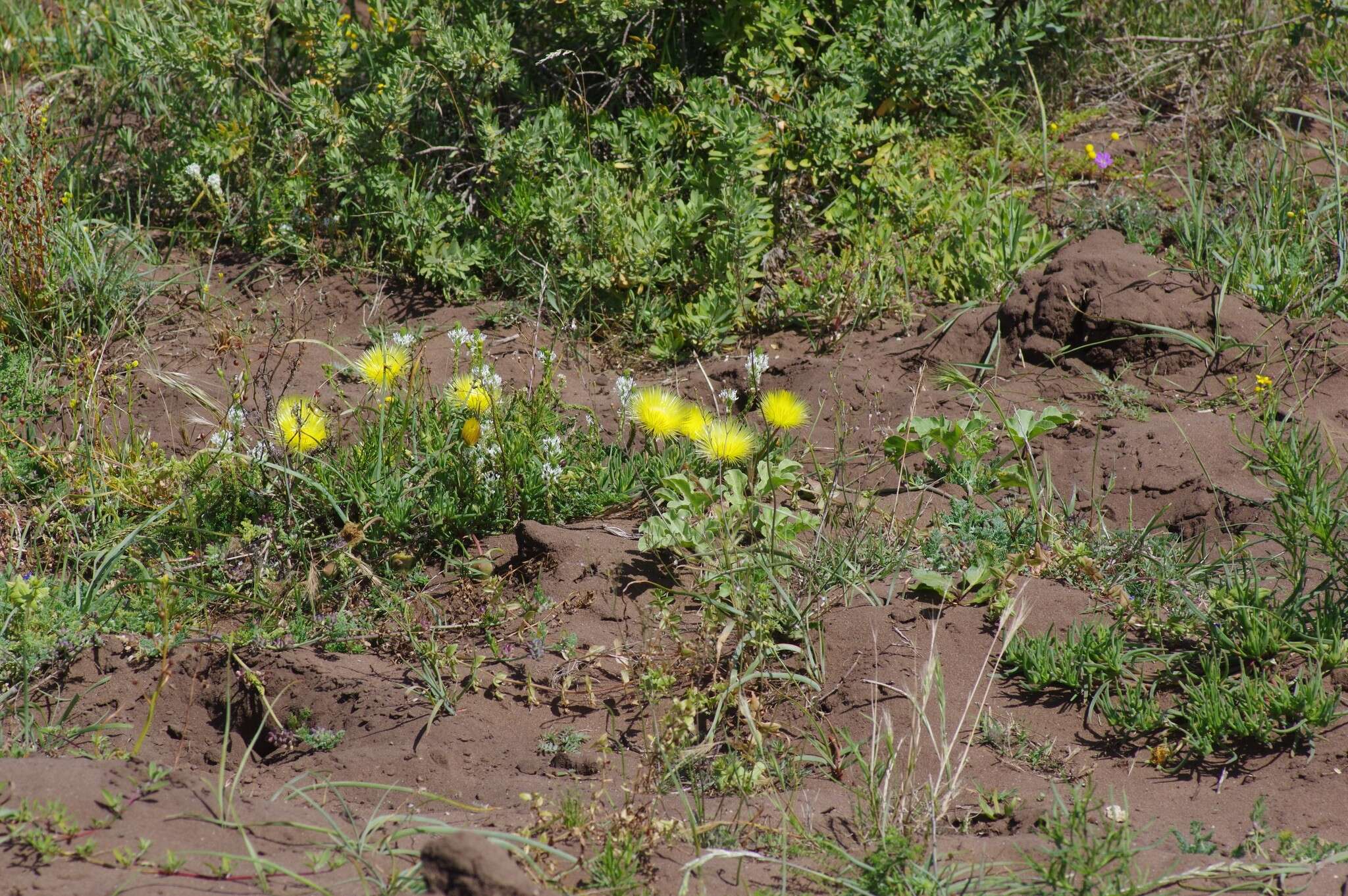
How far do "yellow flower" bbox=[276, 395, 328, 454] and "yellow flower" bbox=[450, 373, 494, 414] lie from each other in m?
0.44

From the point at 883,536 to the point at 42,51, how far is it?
5.62m

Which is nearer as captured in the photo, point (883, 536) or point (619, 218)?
point (883, 536)

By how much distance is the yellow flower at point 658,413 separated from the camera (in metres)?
3.56

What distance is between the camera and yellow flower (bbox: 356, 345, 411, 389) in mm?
3666

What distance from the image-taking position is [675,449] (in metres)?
3.95

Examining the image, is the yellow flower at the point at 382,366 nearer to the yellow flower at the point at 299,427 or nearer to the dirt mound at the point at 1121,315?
the yellow flower at the point at 299,427

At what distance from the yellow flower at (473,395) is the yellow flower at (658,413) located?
0.46 metres

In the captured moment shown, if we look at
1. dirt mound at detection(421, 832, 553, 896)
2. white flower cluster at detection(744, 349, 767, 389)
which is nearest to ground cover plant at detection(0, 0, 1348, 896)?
dirt mound at detection(421, 832, 553, 896)

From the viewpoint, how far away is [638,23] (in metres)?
5.09

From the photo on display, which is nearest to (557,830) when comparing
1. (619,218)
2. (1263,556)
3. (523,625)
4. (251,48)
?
(523,625)

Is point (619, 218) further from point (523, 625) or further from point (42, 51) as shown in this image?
point (42, 51)

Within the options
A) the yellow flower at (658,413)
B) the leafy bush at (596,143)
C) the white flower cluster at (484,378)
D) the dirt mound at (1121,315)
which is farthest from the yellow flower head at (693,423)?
the dirt mound at (1121,315)

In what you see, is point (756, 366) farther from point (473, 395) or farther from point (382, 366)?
point (382, 366)

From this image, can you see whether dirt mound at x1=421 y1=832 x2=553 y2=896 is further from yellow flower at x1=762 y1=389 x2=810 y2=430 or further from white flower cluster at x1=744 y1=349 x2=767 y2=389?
white flower cluster at x1=744 y1=349 x2=767 y2=389
